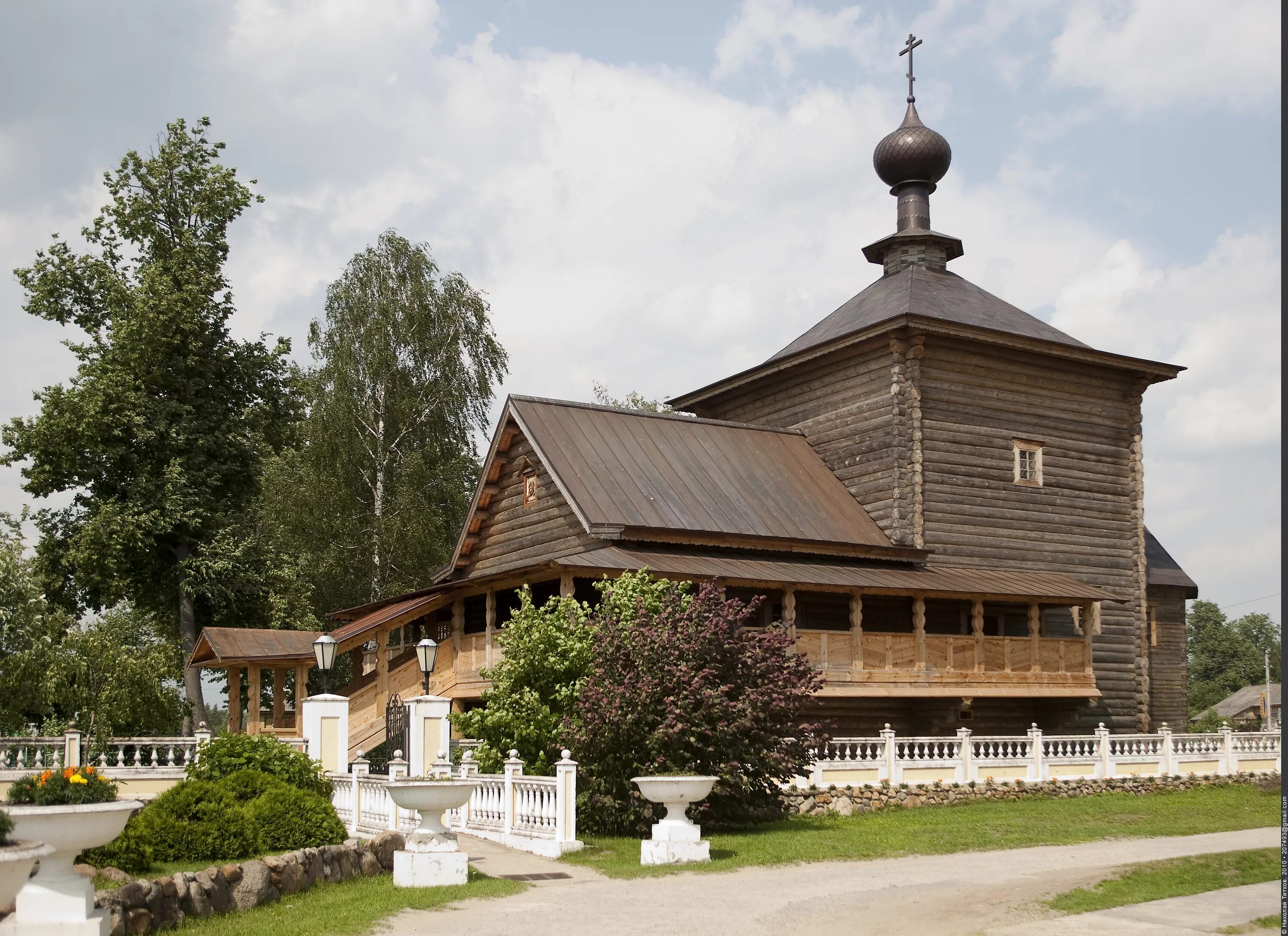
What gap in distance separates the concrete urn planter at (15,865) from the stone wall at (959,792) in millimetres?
12415

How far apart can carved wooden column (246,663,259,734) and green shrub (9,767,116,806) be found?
18208 millimetres

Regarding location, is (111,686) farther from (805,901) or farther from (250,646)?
(805,901)

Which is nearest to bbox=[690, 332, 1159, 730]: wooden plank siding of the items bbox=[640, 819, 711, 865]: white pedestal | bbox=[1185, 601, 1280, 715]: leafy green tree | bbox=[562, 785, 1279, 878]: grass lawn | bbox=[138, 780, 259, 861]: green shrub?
bbox=[562, 785, 1279, 878]: grass lawn

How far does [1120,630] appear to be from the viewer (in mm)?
31656

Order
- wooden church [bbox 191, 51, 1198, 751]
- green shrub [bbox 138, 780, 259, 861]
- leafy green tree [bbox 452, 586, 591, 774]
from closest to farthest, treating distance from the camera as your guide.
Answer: green shrub [bbox 138, 780, 259, 861], leafy green tree [bbox 452, 586, 591, 774], wooden church [bbox 191, 51, 1198, 751]

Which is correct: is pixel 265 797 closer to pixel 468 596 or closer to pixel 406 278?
pixel 468 596

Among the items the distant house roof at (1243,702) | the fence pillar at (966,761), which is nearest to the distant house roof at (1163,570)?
the fence pillar at (966,761)

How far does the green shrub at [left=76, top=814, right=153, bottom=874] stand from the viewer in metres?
12.8

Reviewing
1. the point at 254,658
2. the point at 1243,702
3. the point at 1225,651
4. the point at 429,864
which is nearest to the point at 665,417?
the point at 254,658

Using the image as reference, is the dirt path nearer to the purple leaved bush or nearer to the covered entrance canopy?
the purple leaved bush

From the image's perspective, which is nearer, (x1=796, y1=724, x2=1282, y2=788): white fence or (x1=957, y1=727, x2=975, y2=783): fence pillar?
(x1=796, y1=724, x2=1282, y2=788): white fence

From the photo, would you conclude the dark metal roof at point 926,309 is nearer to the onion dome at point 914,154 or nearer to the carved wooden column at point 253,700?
the onion dome at point 914,154

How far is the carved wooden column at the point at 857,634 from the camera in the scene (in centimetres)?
2542

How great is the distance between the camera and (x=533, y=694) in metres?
20.0
